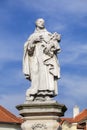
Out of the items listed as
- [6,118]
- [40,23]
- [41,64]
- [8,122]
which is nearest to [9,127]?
[8,122]

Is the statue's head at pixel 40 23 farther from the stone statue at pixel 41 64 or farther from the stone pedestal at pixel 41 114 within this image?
the stone pedestal at pixel 41 114

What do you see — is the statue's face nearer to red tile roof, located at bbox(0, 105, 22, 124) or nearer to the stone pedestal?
the stone pedestal

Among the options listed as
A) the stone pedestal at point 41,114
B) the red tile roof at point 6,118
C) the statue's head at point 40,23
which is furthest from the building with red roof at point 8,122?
the stone pedestal at point 41,114

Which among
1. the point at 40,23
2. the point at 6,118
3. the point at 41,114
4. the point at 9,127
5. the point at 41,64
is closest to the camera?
the point at 41,114

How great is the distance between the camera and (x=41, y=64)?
40.1 ft

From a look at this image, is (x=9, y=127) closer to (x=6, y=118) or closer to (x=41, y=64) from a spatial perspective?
(x=6, y=118)

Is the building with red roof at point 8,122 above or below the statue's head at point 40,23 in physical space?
above

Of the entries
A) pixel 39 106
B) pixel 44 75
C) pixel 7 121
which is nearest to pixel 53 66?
pixel 44 75

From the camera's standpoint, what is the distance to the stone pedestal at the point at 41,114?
11.6 metres

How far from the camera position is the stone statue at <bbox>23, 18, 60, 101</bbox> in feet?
39.3

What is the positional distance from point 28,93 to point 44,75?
67 cm

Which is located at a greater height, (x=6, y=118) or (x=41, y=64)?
(x=6, y=118)

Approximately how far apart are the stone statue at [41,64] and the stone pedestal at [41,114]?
302 millimetres

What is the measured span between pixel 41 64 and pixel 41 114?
1.42 meters
